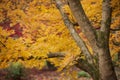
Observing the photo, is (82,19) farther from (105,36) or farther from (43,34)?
(43,34)

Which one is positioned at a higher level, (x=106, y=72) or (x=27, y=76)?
(x=106, y=72)

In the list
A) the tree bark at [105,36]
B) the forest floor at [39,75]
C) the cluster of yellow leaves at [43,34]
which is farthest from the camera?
the forest floor at [39,75]

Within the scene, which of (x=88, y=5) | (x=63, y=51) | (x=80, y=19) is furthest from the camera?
(x=63, y=51)

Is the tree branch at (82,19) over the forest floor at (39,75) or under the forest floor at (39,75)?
over

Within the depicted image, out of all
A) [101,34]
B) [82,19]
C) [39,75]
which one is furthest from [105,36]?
[39,75]

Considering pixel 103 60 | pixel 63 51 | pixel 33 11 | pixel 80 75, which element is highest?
pixel 33 11

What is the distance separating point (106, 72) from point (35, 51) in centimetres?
197

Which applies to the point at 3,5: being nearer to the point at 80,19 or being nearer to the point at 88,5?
the point at 88,5

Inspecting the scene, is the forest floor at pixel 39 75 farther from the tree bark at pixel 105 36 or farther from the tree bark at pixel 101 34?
the tree bark at pixel 105 36

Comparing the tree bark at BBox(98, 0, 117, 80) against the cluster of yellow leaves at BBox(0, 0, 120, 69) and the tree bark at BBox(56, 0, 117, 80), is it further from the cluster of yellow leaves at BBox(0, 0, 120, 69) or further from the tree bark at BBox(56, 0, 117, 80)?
the cluster of yellow leaves at BBox(0, 0, 120, 69)

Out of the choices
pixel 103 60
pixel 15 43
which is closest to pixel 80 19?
pixel 103 60

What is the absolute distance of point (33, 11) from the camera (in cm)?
725

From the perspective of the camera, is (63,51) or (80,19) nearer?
(80,19)

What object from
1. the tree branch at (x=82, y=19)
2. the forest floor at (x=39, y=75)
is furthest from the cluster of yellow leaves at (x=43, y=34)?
the forest floor at (x=39, y=75)
